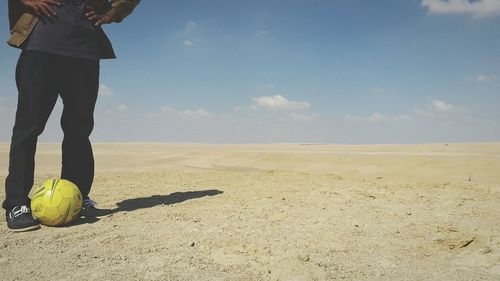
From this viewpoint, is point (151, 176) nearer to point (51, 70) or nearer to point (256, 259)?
point (51, 70)

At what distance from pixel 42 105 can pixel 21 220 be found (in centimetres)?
120

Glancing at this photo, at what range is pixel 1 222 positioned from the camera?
4.30 m

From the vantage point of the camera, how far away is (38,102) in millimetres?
4086

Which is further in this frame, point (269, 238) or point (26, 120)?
point (26, 120)

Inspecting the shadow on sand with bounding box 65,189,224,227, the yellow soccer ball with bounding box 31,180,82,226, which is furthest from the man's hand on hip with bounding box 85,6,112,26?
the shadow on sand with bounding box 65,189,224,227

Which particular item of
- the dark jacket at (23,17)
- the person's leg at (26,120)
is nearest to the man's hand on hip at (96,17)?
the dark jacket at (23,17)

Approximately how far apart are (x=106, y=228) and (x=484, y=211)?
494cm

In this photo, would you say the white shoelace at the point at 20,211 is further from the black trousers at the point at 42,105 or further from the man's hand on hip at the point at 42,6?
the man's hand on hip at the point at 42,6

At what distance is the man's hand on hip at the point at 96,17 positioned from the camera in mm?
4395

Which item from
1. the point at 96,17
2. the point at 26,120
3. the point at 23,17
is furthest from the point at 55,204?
the point at 96,17

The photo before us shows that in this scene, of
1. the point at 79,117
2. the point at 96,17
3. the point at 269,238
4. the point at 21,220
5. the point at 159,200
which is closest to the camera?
the point at 269,238

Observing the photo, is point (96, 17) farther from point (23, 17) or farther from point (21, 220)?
point (21, 220)

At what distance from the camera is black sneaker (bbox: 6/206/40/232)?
12.7 ft

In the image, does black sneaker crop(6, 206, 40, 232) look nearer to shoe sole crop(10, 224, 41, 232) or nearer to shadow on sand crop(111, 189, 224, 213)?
shoe sole crop(10, 224, 41, 232)
